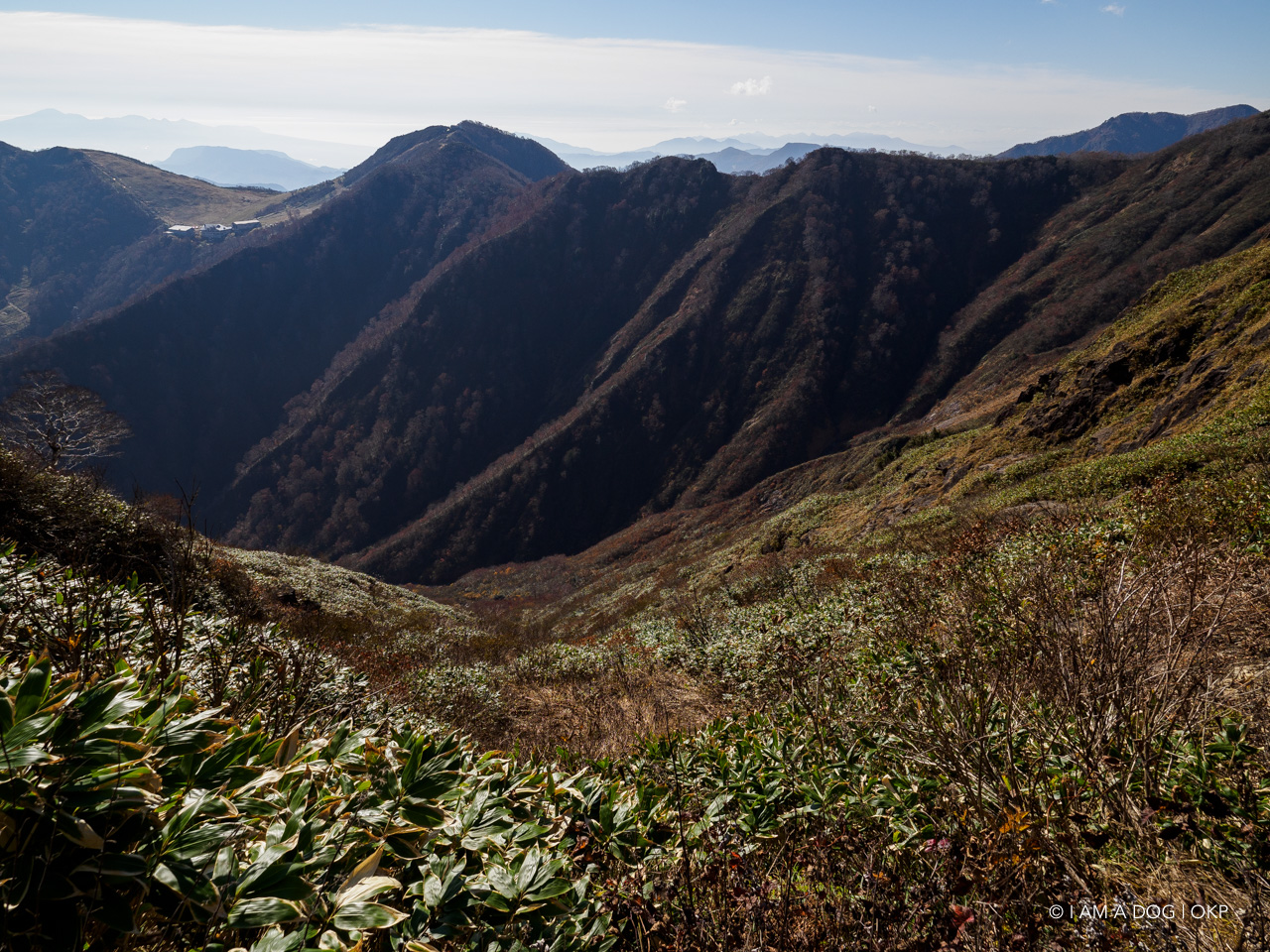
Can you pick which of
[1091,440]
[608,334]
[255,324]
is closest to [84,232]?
[255,324]

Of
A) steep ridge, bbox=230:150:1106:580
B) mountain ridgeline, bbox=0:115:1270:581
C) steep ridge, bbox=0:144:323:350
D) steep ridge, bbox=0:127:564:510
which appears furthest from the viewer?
steep ridge, bbox=0:144:323:350

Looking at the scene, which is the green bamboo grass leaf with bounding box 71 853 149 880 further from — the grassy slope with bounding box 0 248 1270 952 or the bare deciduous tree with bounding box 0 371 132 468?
the bare deciduous tree with bounding box 0 371 132 468

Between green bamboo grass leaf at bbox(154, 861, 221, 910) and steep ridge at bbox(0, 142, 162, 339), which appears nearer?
green bamboo grass leaf at bbox(154, 861, 221, 910)

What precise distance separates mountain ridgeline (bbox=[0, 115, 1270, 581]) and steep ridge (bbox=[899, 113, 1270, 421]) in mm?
291

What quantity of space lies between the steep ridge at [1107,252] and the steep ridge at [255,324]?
86249 millimetres

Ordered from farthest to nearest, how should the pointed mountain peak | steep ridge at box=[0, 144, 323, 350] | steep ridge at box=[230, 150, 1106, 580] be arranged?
the pointed mountain peak → steep ridge at box=[0, 144, 323, 350] → steep ridge at box=[230, 150, 1106, 580]

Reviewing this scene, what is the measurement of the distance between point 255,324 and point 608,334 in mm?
58100

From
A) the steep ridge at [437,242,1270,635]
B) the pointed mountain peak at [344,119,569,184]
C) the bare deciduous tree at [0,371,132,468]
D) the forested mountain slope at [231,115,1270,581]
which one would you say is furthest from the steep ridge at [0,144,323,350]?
the steep ridge at [437,242,1270,635]

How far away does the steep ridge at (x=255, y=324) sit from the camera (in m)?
80.9

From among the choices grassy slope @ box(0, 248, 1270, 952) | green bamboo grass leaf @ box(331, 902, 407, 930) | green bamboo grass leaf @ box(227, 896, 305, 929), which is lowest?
grassy slope @ box(0, 248, 1270, 952)

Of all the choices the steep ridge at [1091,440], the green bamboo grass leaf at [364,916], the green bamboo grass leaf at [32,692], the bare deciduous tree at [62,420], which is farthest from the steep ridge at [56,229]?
the green bamboo grass leaf at [364,916]

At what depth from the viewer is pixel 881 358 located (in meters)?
60.2

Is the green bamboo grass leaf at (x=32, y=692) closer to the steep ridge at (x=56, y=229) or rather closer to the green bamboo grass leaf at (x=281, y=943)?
the green bamboo grass leaf at (x=281, y=943)

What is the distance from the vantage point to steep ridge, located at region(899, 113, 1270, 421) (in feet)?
157
